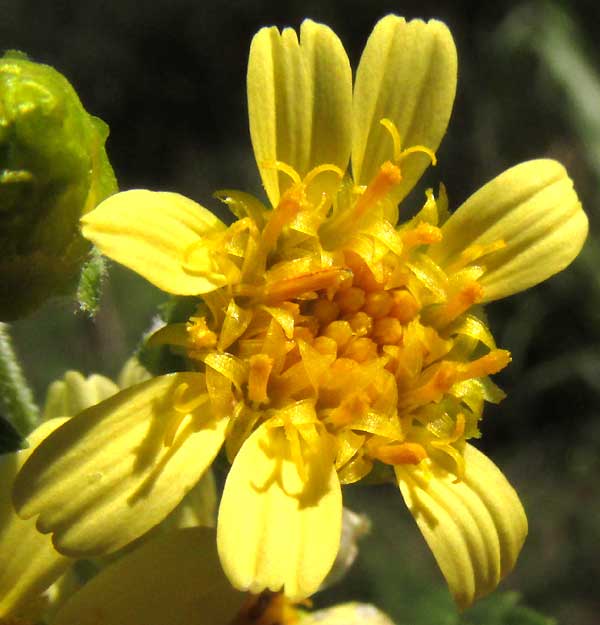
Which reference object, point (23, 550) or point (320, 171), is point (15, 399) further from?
point (320, 171)

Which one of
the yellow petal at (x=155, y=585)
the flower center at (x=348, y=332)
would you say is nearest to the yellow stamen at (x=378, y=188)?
the flower center at (x=348, y=332)

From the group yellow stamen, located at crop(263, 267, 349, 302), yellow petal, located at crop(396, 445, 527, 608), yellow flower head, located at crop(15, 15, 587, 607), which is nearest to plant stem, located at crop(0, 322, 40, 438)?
yellow flower head, located at crop(15, 15, 587, 607)

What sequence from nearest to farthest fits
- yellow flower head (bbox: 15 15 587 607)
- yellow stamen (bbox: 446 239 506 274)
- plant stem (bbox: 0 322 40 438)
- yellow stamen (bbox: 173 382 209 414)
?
A: 1. yellow flower head (bbox: 15 15 587 607)
2. yellow stamen (bbox: 173 382 209 414)
3. yellow stamen (bbox: 446 239 506 274)
4. plant stem (bbox: 0 322 40 438)

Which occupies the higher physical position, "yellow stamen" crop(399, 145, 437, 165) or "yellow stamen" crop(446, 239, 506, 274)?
"yellow stamen" crop(399, 145, 437, 165)

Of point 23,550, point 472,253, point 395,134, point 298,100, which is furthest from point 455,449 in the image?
point 23,550

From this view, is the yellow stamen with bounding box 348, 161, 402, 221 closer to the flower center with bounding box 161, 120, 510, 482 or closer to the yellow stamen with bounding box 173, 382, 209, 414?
the flower center with bounding box 161, 120, 510, 482

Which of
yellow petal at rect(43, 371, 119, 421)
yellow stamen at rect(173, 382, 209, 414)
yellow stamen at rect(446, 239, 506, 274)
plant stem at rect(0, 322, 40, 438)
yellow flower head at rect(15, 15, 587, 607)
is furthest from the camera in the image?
yellow petal at rect(43, 371, 119, 421)

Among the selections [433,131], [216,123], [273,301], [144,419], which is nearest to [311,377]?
[273,301]
